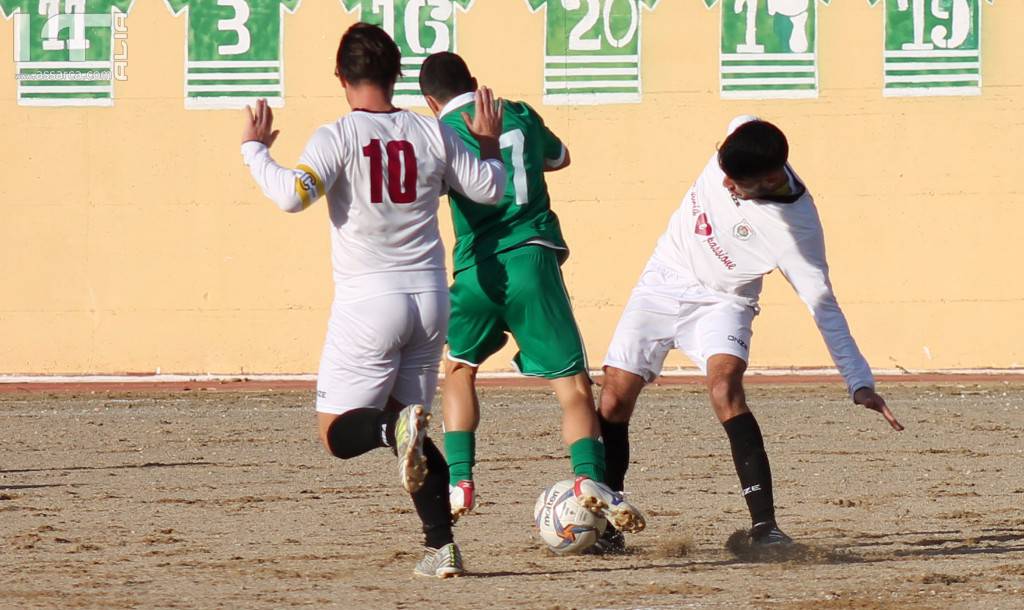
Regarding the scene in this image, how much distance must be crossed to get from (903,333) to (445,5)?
5.14 meters

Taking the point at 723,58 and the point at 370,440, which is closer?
the point at 370,440

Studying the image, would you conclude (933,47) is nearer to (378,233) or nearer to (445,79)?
(445,79)

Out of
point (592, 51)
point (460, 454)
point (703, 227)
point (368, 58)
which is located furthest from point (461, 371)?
point (592, 51)

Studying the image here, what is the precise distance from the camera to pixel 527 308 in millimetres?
6250

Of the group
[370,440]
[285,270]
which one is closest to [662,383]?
[285,270]

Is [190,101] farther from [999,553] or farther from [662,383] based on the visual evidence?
[999,553]

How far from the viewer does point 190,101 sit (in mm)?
14961

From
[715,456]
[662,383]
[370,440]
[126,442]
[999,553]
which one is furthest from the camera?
[662,383]

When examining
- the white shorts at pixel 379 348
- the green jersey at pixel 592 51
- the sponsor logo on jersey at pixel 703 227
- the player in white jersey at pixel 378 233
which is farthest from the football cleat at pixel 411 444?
the green jersey at pixel 592 51

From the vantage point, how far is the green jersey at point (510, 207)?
6305 millimetres

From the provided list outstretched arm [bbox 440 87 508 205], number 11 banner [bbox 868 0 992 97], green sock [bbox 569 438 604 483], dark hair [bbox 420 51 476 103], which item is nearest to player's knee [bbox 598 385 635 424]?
green sock [bbox 569 438 604 483]

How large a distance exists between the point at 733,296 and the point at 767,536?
38.0 inches

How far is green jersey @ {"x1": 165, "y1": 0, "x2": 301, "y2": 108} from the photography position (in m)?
14.9

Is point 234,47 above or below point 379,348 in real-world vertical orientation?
above
